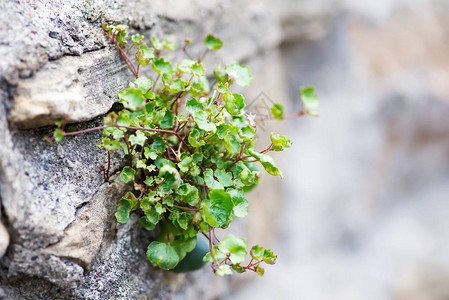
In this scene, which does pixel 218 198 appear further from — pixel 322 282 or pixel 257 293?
pixel 322 282

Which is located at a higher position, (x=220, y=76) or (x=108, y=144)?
(x=220, y=76)

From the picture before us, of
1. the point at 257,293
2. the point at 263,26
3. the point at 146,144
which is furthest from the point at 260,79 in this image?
the point at 257,293

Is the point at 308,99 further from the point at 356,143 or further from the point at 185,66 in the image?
the point at 356,143

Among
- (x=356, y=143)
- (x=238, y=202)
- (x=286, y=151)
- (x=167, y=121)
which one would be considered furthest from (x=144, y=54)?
(x=356, y=143)

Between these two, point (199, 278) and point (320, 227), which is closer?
point (199, 278)

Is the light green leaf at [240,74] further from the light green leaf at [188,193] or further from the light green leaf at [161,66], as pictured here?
the light green leaf at [188,193]

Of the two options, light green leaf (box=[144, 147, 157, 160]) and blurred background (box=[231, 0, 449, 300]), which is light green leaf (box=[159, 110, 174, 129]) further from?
blurred background (box=[231, 0, 449, 300])

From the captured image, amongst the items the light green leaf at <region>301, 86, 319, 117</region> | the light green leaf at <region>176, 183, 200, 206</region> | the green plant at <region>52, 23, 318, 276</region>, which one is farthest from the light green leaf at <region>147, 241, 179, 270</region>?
the light green leaf at <region>301, 86, 319, 117</region>
